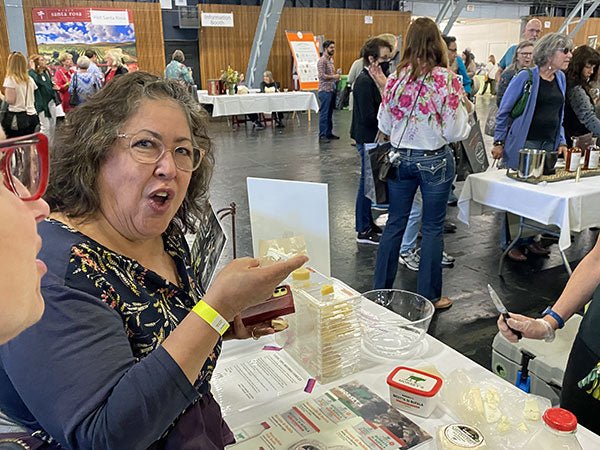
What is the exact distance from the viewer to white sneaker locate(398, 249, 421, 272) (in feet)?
11.4

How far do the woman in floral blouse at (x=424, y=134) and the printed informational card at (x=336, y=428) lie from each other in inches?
68.7

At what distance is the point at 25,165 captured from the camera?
464 millimetres

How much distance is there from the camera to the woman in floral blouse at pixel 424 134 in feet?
8.25

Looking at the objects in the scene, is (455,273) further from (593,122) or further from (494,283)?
(593,122)

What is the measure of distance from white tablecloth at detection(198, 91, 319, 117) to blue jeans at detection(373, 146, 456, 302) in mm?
7545

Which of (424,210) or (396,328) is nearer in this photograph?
(396,328)

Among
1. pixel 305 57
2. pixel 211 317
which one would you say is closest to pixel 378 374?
pixel 211 317

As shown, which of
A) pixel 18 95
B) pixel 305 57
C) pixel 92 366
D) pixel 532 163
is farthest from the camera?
pixel 305 57

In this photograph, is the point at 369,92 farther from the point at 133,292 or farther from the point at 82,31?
the point at 82,31

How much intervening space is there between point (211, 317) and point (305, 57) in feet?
41.7

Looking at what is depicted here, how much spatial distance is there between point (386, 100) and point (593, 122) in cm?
195

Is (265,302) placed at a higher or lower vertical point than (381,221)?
higher

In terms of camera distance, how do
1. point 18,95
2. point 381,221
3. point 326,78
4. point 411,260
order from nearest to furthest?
point 411,260 → point 381,221 → point 18,95 → point 326,78

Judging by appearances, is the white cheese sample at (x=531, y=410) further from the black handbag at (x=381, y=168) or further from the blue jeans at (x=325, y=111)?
the blue jeans at (x=325, y=111)
